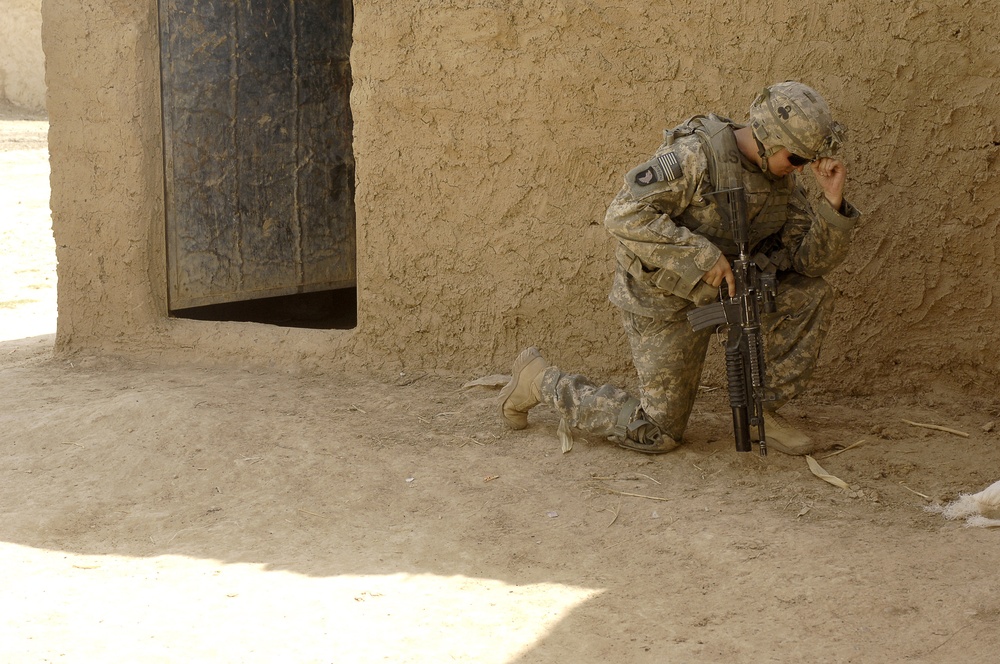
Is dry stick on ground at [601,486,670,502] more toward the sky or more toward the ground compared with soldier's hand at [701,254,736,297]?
more toward the ground

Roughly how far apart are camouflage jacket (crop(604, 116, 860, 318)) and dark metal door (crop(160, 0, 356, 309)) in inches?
104

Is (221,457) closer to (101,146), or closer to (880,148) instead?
(101,146)

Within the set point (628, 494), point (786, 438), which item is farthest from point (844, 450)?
point (628, 494)

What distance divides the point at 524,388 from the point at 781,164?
1.21 meters

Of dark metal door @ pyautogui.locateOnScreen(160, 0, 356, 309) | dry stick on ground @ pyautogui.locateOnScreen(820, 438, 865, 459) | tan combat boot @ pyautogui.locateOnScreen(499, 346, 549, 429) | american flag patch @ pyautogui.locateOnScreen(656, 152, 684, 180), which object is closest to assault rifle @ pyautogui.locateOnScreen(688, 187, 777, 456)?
american flag patch @ pyautogui.locateOnScreen(656, 152, 684, 180)

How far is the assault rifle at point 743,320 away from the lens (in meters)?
3.23

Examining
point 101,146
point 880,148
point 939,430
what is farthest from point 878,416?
point 101,146

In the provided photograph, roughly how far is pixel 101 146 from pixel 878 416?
148 inches

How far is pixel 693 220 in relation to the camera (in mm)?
3389

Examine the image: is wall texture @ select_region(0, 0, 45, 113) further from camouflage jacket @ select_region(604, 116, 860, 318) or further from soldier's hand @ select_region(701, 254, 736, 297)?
soldier's hand @ select_region(701, 254, 736, 297)

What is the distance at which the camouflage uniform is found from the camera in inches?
129

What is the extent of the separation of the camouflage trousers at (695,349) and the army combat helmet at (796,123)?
51 centimetres

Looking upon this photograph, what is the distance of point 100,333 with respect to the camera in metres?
5.20

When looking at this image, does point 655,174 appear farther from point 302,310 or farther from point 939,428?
point 302,310
